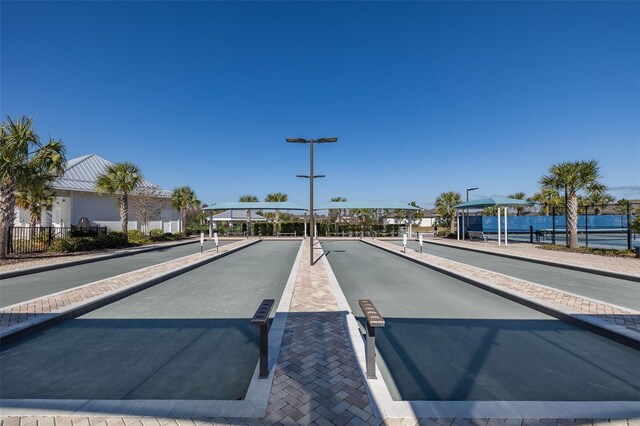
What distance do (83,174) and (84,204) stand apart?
4.29 m

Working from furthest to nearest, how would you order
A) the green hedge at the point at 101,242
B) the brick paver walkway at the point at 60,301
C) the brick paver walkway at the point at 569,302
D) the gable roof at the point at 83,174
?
the gable roof at the point at 83,174 < the green hedge at the point at 101,242 < the brick paver walkway at the point at 60,301 < the brick paver walkway at the point at 569,302

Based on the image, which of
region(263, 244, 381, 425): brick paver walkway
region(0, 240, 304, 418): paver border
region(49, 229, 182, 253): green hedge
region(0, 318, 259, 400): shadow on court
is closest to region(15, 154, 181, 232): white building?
region(49, 229, 182, 253): green hedge

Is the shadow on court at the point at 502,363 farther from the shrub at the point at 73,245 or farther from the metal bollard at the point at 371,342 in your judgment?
the shrub at the point at 73,245

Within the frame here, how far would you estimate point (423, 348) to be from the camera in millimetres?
4223

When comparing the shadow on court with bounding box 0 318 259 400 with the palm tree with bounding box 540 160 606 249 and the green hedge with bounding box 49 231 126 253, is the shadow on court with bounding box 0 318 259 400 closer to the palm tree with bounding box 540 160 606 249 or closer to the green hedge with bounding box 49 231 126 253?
the green hedge with bounding box 49 231 126 253

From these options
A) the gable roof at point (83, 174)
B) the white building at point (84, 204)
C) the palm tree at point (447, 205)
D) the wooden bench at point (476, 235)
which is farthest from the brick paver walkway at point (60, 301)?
the palm tree at point (447, 205)

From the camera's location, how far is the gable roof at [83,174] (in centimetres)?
2577

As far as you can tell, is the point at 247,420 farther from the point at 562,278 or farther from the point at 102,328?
the point at 562,278

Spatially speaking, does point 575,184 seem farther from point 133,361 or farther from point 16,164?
point 16,164

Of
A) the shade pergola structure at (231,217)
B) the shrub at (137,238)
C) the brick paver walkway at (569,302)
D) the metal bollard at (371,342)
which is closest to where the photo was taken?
the metal bollard at (371,342)

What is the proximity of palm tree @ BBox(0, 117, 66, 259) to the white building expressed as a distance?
35.5ft

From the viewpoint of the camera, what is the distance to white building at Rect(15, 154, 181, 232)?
2556 centimetres

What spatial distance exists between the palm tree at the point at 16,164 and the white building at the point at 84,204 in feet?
35.5

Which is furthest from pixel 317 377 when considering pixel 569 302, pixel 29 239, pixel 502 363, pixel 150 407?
pixel 29 239
